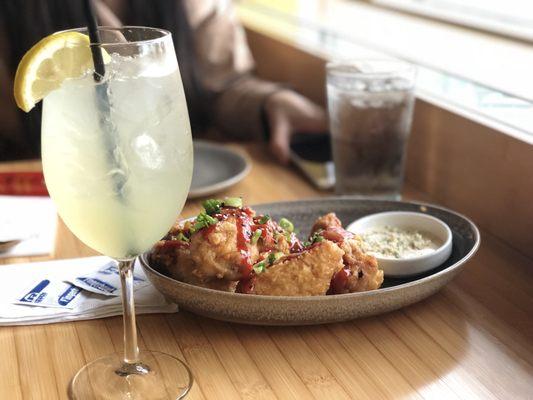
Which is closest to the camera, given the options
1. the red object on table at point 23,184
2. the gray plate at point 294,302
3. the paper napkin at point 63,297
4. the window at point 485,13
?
the gray plate at point 294,302

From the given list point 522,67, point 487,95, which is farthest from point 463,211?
point 522,67

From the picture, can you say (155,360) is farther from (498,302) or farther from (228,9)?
(228,9)

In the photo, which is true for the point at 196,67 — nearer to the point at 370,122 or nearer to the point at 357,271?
the point at 370,122

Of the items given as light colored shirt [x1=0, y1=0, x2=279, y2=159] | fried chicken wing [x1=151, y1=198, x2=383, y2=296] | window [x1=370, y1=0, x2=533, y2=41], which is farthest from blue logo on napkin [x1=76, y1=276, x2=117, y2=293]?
window [x1=370, y1=0, x2=533, y2=41]

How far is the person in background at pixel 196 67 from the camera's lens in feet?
6.46

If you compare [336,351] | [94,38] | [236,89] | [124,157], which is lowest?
[236,89]

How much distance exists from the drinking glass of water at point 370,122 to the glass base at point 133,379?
2.14 ft

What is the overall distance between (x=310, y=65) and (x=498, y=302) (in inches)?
43.3

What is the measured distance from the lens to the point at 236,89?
7.04 feet

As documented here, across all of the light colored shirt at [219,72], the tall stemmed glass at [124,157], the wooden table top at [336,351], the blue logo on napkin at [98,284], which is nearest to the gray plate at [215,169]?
the light colored shirt at [219,72]

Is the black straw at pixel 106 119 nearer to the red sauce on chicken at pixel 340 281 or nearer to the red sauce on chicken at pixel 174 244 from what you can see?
the red sauce on chicken at pixel 174 244

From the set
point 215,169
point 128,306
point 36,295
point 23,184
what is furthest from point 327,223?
point 23,184

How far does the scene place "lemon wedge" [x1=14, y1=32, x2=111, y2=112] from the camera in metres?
0.81

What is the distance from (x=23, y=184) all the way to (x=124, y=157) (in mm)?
792
